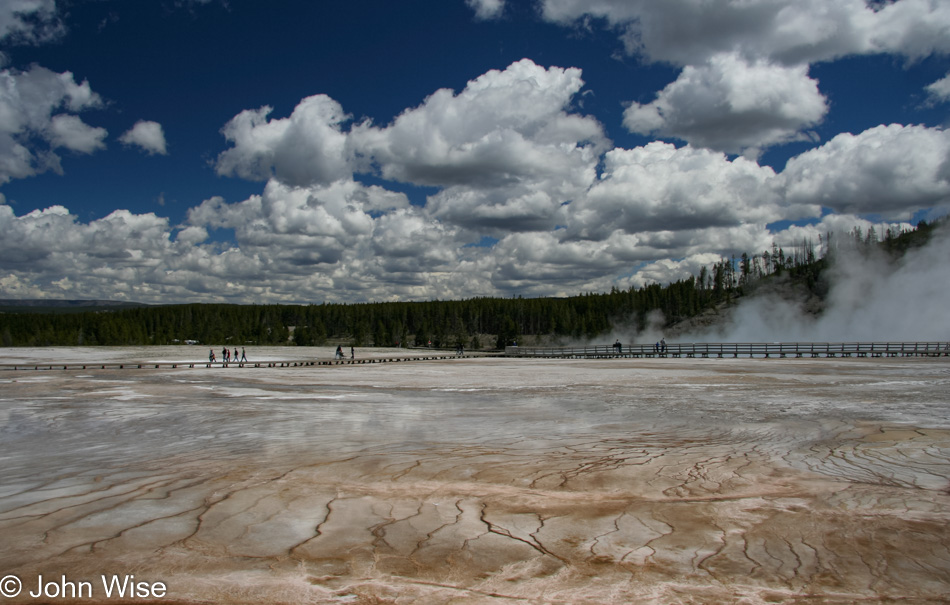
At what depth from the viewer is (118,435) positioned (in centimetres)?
1204

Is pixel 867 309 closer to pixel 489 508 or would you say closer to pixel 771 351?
pixel 771 351

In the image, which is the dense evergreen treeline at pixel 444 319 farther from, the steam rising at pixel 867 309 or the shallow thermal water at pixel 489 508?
the shallow thermal water at pixel 489 508

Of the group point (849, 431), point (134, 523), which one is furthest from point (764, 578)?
point (849, 431)

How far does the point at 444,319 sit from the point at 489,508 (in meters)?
153

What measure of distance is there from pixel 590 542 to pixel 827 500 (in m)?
3.10

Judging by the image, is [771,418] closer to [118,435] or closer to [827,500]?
[827,500]

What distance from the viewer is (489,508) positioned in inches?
255

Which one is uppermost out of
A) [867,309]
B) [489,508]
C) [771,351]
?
[867,309]

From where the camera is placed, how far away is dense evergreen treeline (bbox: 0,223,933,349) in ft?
450

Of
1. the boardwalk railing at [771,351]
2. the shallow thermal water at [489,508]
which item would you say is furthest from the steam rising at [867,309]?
the shallow thermal water at [489,508]

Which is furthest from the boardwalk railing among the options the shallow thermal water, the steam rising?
the steam rising

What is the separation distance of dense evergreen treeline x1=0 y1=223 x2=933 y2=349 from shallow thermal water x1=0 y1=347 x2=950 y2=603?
11121 centimetres

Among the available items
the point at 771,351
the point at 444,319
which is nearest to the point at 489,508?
the point at 771,351

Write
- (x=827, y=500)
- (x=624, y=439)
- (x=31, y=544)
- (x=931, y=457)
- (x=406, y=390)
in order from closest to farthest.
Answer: (x=31, y=544)
(x=827, y=500)
(x=931, y=457)
(x=624, y=439)
(x=406, y=390)
